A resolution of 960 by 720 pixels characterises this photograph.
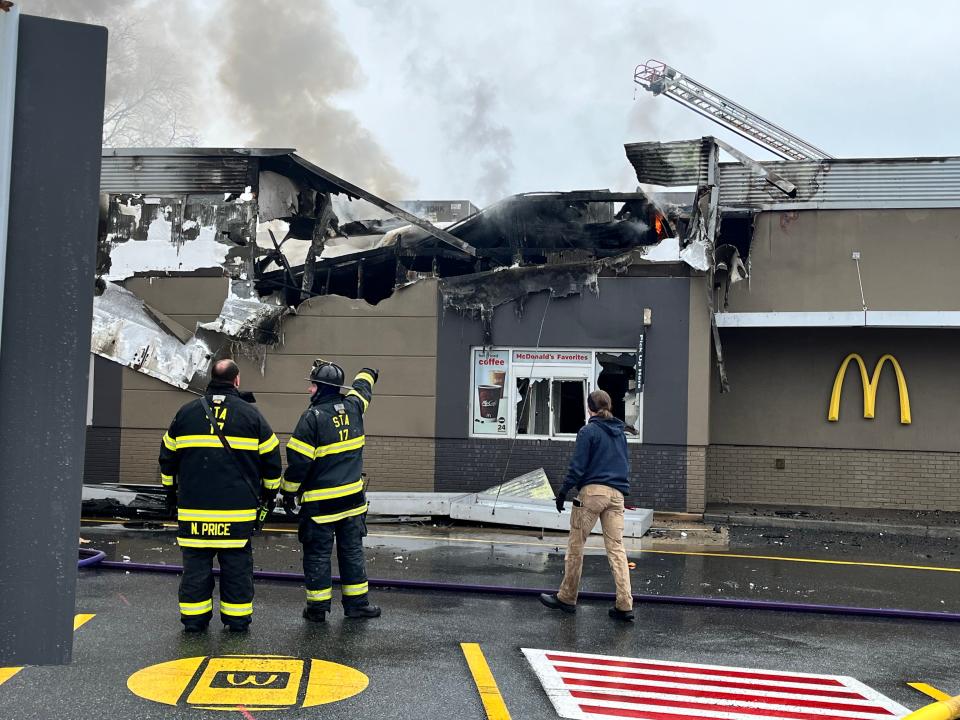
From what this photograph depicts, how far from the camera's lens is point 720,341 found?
47.3 feet

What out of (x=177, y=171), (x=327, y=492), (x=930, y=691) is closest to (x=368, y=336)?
(x=177, y=171)

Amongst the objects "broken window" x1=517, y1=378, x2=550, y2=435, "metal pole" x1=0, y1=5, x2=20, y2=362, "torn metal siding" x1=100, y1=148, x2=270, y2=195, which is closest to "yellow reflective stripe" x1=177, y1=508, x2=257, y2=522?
"metal pole" x1=0, y1=5, x2=20, y2=362

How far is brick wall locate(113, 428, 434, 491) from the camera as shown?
14.0m

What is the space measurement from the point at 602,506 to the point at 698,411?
258 inches

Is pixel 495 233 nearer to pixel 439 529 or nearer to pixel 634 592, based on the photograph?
pixel 439 529

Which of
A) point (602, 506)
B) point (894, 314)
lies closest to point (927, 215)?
point (894, 314)

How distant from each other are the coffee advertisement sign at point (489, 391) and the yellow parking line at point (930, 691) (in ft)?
28.7

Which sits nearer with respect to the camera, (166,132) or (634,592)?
(634,592)

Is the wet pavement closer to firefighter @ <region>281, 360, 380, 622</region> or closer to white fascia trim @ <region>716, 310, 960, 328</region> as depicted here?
firefighter @ <region>281, 360, 380, 622</region>

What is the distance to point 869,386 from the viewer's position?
14.3 meters

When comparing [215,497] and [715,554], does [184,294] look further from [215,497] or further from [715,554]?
[215,497]

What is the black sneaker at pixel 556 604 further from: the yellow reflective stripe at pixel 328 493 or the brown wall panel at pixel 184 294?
the brown wall panel at pixel 184 294

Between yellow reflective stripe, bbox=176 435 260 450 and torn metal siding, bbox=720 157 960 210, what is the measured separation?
9.80 m

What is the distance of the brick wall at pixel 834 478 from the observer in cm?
1409
